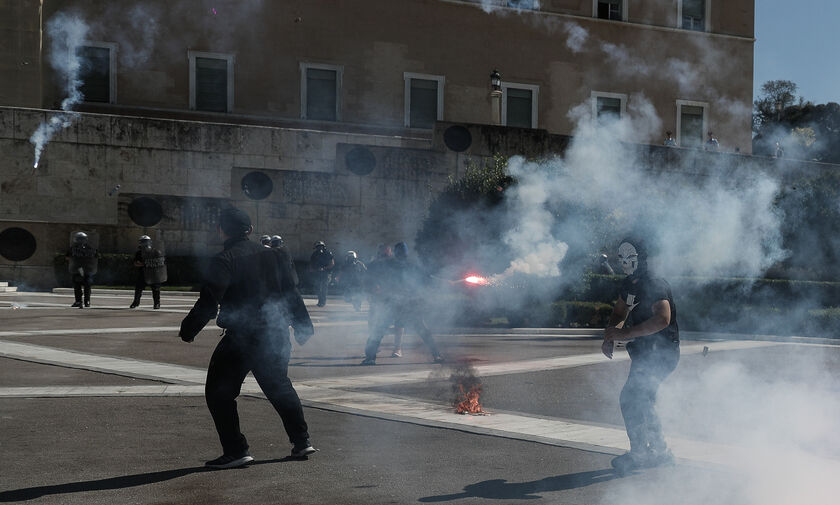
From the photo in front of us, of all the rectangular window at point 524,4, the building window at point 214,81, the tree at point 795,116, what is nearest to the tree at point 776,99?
the tree at point 795,116

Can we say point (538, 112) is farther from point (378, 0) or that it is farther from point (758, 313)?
point (758, 313)

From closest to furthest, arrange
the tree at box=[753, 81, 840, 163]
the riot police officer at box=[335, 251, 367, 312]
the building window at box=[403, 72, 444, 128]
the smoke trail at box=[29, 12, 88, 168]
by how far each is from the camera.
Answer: the tree at box=[753, 81, 840, 163] → the riot police officer at box=[335, 251, 367, 312] → the smoke trail at box=[29, 12, 88, 168] → the building window at box=[403, 72, 444, 128]

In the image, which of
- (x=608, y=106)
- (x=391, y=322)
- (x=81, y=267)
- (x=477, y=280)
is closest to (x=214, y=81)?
(x=81, y=267)

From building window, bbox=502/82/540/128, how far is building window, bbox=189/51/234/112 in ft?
38.2

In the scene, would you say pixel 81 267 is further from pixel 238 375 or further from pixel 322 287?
pixel 238 375

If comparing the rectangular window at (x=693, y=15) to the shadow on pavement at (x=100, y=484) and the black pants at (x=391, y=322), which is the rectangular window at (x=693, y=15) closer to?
the black pants at (x=391, y=322)

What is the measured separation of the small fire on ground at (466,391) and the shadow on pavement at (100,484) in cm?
346

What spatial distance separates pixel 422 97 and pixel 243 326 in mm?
34081

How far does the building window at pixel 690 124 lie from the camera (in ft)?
135

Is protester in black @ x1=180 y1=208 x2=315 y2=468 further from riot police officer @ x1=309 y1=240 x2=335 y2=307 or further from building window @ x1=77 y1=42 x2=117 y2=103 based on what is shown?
building window @ x1=77 y1=42 x2=117 y2=103

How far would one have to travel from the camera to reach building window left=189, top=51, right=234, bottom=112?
37438 mm

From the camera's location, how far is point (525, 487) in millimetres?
6609

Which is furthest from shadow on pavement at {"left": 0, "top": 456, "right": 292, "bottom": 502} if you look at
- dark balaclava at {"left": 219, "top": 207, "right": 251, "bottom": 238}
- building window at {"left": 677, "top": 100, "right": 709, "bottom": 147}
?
building window at {"left": 677, "top": 100, "right": 709, "bottom": 147}

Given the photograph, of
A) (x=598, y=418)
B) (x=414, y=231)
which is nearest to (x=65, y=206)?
(x=414, y=231)
